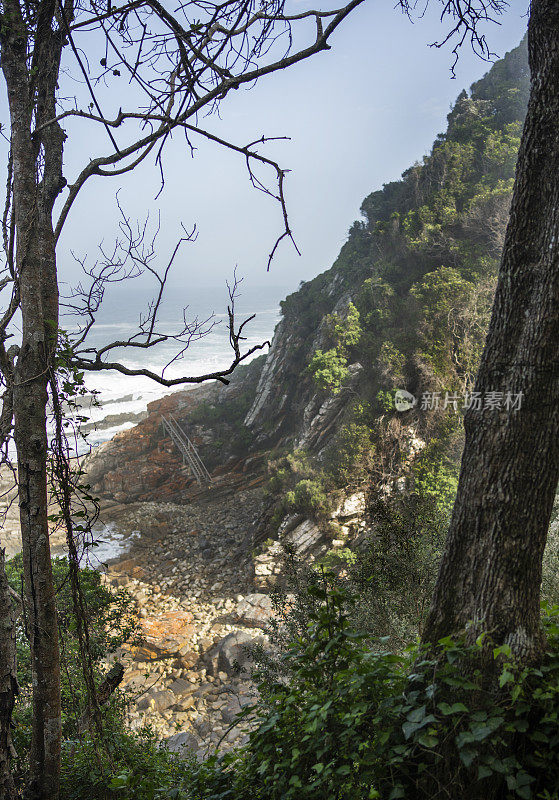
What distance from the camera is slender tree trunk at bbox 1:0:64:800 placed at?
2150 mm

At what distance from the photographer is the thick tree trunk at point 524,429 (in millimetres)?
1800

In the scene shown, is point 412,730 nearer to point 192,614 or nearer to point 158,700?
point 158,700

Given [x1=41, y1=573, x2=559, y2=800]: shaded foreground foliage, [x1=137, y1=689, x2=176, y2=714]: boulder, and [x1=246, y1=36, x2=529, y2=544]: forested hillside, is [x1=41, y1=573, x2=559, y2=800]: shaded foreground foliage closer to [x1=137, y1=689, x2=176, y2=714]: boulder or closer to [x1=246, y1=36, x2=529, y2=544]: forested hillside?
[x1=137, y1=689, x2=176, y2=714]: boulder

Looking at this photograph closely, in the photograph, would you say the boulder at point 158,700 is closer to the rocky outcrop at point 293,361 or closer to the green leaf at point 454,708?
the green leaf at point 454,708

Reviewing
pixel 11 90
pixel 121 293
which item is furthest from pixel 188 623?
pixel 121 293

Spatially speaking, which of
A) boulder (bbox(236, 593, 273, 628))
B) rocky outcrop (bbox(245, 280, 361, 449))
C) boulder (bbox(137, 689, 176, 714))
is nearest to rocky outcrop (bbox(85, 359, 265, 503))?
rocky outcrop (bbox(245, 280, 361, 449))

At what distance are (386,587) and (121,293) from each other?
215 feet

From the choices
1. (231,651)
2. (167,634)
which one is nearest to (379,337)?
(231,651)

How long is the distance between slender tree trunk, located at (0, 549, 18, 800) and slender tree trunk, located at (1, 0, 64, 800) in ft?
0.37

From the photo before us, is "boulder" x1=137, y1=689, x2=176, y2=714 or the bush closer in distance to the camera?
the bush

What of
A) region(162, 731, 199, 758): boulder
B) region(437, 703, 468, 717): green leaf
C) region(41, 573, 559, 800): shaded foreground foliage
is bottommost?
region(162, 731, 199, 758): boulder

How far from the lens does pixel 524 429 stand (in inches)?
71.2

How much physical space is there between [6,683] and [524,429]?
101 inches

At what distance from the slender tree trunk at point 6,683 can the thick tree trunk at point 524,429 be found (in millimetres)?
1948
